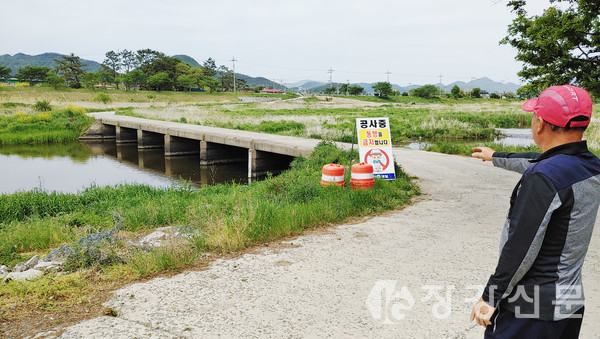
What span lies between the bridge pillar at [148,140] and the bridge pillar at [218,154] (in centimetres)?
750

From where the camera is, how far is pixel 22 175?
1672 centimetres

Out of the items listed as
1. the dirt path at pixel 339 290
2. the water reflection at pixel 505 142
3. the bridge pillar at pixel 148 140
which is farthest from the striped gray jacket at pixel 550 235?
the bridge pillar at pixel 148 140

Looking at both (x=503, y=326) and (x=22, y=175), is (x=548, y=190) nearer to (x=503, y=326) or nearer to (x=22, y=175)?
(x=503, y=326)

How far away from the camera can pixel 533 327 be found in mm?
1868

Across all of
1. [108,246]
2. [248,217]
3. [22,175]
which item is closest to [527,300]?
[248,217]

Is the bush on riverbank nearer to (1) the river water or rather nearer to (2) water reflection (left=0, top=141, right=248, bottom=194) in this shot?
(1) the river water

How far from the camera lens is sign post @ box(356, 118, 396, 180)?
8.77 metres

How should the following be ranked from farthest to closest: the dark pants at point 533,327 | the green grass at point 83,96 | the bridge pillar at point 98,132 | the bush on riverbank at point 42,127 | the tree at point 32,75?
the tree at point 32,75 < the green grass at point 83,96 < the bridge pillar at point 98,132 < the bush on riverbank at point 42,127 < the dark pants at point 533,327

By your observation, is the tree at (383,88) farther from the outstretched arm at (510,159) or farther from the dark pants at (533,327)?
the dark pants at (533,327)

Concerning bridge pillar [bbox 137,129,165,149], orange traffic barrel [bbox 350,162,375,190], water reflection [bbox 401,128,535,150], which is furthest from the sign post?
bridge pillar [bbox 137,129,165,149]

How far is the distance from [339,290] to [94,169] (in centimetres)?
1757

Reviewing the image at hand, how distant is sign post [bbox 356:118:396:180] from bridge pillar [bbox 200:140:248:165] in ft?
38.8

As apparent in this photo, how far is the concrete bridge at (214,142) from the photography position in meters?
16.1

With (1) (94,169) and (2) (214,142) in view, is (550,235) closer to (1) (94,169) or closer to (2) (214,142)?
(2) (214,142)
